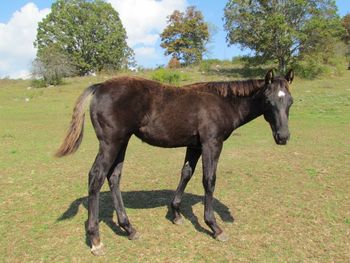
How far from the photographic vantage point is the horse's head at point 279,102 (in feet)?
13.8

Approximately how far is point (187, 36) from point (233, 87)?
54.6m

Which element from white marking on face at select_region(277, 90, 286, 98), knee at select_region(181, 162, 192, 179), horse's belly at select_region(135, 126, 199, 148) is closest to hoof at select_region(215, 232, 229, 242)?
knee at select_region(181, 162, 192, 179)

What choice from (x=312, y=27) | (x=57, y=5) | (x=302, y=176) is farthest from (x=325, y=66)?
(x=57, y=5)

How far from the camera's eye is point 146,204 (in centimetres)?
580

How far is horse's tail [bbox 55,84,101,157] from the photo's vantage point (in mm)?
4184

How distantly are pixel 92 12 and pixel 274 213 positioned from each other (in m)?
50.8

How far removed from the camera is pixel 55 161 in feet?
28.8

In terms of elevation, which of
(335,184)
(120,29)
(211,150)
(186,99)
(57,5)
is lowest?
(335,184)

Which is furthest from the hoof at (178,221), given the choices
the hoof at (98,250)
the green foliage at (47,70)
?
the green foliage at (47,70)

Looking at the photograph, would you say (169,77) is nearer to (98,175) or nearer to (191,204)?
(191,204)

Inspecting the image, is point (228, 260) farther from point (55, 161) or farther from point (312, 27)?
point (312, 27)

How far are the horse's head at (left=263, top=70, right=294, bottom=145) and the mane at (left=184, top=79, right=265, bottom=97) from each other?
0.22 metres

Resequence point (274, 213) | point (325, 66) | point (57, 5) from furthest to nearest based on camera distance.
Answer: point (57, 5) < point (325, 66) < point (274, 213)

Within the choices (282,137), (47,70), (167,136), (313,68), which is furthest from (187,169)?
(47,70)
